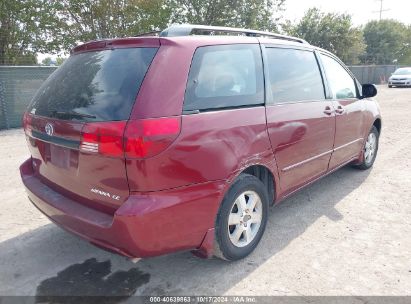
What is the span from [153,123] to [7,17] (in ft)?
37.4

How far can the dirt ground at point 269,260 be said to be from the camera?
2609 millimetres

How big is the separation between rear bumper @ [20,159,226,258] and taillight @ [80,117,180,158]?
299 mm

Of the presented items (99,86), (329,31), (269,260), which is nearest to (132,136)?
(99,86)

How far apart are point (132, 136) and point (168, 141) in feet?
0.78

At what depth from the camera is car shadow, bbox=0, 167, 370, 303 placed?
2600mm

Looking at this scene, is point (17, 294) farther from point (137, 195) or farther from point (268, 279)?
point (268, 279)

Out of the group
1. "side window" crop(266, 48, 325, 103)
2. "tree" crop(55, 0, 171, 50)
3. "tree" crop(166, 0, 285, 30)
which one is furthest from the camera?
"tree" crop(166, 0, 285, 30)

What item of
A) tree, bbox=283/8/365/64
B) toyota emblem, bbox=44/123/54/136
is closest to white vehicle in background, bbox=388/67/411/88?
tree, bbox=283/8/365/64

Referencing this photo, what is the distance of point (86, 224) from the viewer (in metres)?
2.40

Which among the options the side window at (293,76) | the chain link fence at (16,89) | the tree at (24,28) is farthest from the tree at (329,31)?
the side window at (293,76)

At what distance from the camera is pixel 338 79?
4.33 meters

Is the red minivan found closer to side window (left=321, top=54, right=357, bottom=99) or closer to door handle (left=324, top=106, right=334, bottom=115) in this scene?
door handle (left=324, top=106, right=334, bottom=115)

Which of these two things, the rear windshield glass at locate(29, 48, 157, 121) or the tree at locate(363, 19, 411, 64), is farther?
the tree at locate(363, 19, 411, 64)

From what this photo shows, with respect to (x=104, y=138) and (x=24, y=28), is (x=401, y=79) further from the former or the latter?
(x=104, y=138)
